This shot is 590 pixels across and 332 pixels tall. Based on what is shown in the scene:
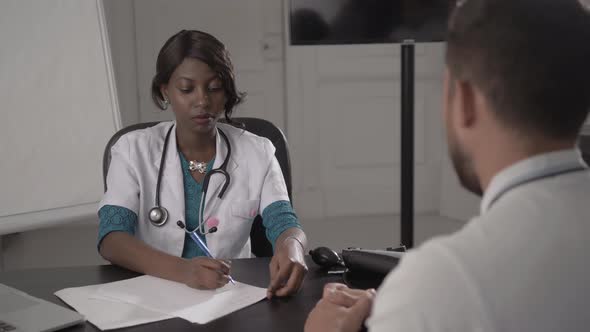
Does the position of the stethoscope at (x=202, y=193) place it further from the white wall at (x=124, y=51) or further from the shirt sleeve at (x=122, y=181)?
the white wall at (x=124, y=51)

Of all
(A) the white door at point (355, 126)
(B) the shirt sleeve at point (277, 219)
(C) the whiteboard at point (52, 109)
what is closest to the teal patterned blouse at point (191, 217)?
(B) the shirt sleeve at point (277, 219)

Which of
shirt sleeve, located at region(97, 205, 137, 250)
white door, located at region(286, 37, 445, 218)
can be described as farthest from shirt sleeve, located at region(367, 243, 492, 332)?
white door, located at region(286, 37, 445, 218)

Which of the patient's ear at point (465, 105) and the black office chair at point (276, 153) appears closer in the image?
the patient's ear at point (465, 105)

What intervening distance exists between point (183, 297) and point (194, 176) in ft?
1.85

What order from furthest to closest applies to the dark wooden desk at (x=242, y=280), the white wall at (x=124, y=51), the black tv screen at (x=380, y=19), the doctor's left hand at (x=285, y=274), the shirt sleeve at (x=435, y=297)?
the white wall at (x=124, y=51) < the black tv screen at (x=380, y=19) < the doctor's left hand at (x=285, y=274) < the dark wooden desk at (x=242, y=280) < the shirt sleeve at (x=435, y=297)

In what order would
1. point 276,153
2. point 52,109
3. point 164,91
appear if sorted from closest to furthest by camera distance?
1. point 164,91
2. point 276,153
3. point 52,109

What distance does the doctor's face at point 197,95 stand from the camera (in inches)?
65.9

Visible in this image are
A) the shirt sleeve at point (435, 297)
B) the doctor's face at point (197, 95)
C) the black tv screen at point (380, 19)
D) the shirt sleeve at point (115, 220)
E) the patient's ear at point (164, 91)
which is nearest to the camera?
the shirt sleeve at point (435, 297)

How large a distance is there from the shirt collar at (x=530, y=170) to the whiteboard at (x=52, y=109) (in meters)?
2.57

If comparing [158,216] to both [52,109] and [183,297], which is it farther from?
[52,109]

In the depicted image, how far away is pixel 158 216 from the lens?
1618 millimetres

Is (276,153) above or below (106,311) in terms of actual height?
above

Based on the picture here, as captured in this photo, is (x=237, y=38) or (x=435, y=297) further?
A: (x=237, y=38)

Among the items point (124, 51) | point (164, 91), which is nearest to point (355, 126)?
point (124, 51)
